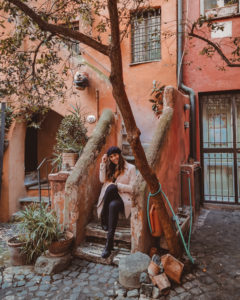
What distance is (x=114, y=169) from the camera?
4465 mm

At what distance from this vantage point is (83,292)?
326 cm

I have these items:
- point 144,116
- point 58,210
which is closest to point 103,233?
point 58,210

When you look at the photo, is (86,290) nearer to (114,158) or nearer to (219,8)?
(114,158)

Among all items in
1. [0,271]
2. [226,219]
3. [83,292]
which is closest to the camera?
[83,292]

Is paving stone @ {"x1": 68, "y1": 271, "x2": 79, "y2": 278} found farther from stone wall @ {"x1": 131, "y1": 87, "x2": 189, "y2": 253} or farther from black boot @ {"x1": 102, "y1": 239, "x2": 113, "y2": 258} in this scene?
stone wall @ {"x1": 131, "y1": 87, "x2": 189, "y2": 253}

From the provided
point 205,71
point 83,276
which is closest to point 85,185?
point 83,276

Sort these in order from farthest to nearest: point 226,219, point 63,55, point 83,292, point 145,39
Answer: point 145,39 → point 63,55 → point 226,219 → point 83,292

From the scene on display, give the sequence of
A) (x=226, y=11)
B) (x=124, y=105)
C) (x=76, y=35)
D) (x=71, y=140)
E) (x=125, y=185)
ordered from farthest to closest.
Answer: (x=226, y=11) → (x=71, y=140) → (x=125, y=185) → (x=76, y=35) → (x=124, y=105)

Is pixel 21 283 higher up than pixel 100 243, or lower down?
lower down

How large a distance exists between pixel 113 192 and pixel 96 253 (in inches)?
40.2

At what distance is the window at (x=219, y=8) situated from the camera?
6375 mm

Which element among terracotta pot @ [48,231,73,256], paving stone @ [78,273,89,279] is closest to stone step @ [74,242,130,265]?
terracotta pot @ [48,231,73,256]

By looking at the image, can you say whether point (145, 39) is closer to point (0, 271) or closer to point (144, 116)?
point (144, 116)

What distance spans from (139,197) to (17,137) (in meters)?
5.08
